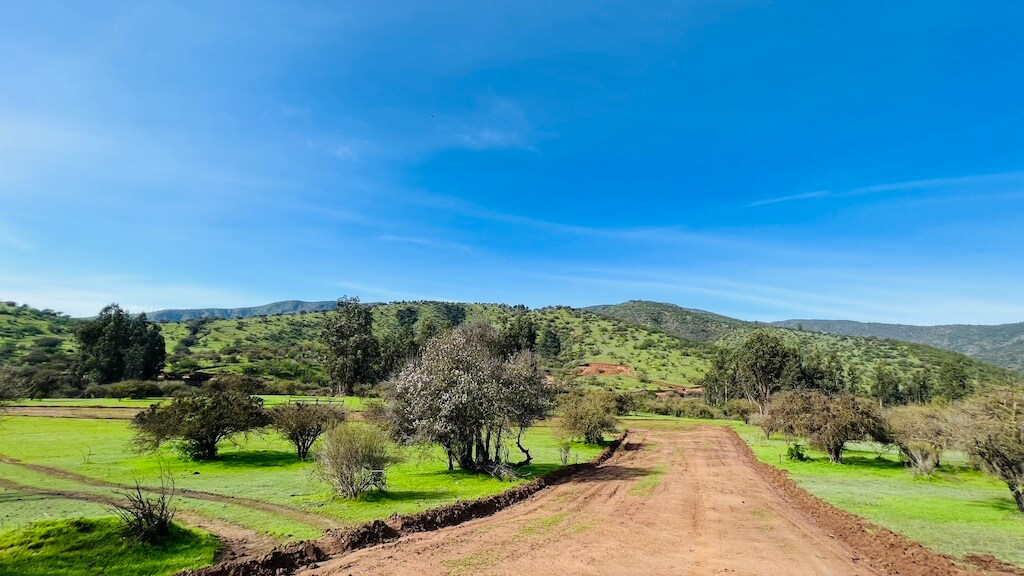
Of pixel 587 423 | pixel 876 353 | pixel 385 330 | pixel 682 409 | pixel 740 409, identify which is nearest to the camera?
pixel 587 423

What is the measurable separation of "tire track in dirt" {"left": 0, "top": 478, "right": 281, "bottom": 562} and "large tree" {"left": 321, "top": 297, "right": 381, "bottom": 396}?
175 ft

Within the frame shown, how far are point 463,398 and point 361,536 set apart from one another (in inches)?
384

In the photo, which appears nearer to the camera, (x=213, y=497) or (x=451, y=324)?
(x=213, y=497)

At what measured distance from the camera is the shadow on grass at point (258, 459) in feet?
90.7

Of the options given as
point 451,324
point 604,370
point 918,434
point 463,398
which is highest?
point 451,324

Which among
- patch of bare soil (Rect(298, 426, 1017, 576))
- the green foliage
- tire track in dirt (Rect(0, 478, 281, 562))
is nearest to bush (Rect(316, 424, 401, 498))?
tire track in dirt (Rect(0, 478, 281, 562))

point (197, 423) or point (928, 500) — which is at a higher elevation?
point (197, 423)

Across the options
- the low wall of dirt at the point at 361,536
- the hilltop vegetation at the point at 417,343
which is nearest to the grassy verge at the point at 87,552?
the low wall of dirt at the point at 361,536

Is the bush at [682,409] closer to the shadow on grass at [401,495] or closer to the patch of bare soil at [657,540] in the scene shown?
the patch of bare soil at [657,540]

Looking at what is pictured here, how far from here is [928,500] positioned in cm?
1942

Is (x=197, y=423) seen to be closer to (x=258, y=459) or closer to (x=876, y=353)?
(x=258, y=459)

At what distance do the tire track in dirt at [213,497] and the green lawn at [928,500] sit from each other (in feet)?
60.9

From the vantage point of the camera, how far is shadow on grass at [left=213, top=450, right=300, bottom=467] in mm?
27650

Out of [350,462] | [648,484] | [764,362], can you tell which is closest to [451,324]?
[764,362]
